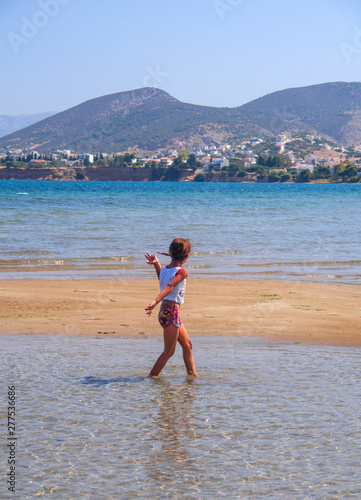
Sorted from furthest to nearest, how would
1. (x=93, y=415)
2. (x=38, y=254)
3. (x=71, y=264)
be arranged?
1. (x=38, y=254)
2. (x=71, y=264)
3. (x=93, y=415)

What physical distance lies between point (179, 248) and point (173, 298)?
0.58 m

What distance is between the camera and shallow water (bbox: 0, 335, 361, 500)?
4.30 metres

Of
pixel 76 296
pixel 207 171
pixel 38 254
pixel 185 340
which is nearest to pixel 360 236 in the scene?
pixel 38 254

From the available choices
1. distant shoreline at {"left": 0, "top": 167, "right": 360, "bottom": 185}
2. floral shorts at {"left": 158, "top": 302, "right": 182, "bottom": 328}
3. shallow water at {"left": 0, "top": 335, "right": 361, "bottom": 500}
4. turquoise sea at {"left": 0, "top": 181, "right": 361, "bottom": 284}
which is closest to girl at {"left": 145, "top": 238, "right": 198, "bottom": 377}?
floral shorts at {"left": 158, "top": 302, "right": 182, "bottom": 328}

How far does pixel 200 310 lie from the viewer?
1132cm

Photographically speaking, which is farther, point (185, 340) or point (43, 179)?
point (43, 179)

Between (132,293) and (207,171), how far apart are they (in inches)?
7359

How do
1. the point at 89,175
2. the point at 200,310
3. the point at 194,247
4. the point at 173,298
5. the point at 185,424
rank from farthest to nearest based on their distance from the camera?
the point at 89,175 → the point at 194,247 → the point at 200,310 → the point at 173,298 → the point at 185,424

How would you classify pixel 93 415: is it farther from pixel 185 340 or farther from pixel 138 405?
pixel 185 340

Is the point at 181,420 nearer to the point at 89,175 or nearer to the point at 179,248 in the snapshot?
the point at 179,248

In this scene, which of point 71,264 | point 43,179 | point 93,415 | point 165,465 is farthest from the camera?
point 43,179

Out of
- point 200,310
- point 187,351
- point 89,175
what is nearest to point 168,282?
point 187,351

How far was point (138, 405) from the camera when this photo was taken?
600 centimetres

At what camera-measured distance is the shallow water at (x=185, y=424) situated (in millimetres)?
4297
